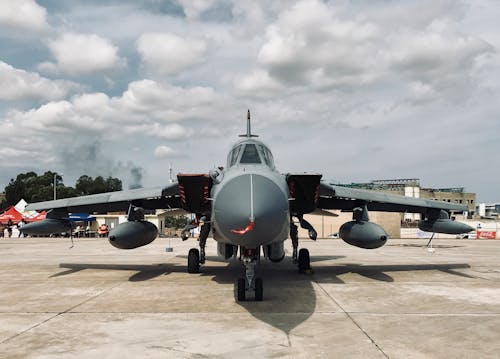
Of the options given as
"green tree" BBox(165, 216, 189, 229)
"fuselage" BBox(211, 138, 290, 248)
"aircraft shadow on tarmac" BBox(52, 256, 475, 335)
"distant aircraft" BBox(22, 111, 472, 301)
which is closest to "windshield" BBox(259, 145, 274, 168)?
"distant aircraft" BBox(22, 111, 472, 301)

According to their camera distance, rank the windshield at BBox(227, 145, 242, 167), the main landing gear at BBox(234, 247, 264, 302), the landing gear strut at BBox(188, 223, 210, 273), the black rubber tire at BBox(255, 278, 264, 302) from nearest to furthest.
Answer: the main landing gear at BBox(234, 247, 264, 302) → the black rubber tire at BBox(255, 278, 264, 302) → the windshield at BBox(227, 145, 242, 167) → the landing gear strut at BBox(188, 223, 210, 273)

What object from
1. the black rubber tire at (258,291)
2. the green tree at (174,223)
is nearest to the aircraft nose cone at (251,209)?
the black rubber tire at (258,291)

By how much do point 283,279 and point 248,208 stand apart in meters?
5.69

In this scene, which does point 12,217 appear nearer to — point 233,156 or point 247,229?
point 233,156

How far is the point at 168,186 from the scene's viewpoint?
11805 mm

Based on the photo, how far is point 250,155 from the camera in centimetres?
913

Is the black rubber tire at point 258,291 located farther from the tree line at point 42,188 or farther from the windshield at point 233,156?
the tree line at point 42,188

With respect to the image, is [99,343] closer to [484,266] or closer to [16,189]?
[484,266]

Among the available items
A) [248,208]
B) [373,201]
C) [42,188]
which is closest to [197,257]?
[373,201]

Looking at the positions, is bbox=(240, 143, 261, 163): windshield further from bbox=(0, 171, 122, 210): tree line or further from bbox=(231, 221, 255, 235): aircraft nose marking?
bbox=(0, 171, 122, 210): tree line

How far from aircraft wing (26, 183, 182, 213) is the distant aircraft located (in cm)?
3

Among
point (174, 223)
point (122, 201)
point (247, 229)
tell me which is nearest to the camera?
point (247, 229)

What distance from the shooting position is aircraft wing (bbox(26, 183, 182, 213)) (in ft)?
40.0

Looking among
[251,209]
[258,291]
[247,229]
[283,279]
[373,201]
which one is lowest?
[283,279]
